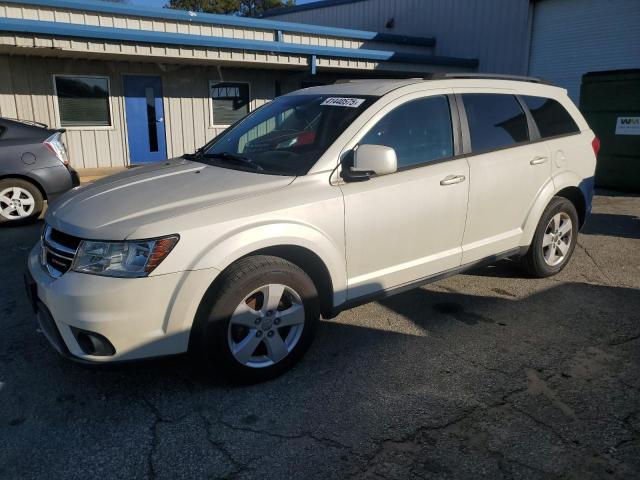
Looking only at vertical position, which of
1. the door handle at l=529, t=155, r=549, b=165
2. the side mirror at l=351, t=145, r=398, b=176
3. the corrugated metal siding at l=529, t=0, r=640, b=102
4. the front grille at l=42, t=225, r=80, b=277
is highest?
the corrugated metal siding at l=529, t=0, r=640, b=102

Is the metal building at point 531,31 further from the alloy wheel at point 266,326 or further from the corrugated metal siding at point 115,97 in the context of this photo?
the alloy wheel at point 266,326

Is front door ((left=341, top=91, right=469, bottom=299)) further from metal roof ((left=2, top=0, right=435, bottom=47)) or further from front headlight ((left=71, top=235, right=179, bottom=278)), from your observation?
metal roof ((left=2, top=0, right=435, bottom=47))

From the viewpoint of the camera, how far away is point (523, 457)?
2.53 m

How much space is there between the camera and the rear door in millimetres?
4059

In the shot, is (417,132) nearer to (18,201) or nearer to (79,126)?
(18,201)

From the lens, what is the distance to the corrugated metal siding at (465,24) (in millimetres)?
15422

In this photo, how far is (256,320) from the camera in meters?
3.07

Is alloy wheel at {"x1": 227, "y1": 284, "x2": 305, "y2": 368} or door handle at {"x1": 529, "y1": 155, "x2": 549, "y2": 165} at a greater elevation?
door handle at {"x1": 529, "y1": 155, "x2": 549, "y2": 165}

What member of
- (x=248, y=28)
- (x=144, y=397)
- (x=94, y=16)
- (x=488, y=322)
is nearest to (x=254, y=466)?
(x=144, y=397)

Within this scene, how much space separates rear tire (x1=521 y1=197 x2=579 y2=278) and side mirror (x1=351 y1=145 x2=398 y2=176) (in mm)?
2035

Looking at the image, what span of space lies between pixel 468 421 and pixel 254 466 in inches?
44.8

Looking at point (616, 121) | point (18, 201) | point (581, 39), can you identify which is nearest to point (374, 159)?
point (18, 201)

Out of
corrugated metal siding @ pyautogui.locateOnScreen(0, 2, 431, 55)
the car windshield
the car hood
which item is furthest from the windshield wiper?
corrugated metal siding @ pyautogui.locateOnScreen(0, 2, 431, 55)

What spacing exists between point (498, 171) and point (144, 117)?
1076 centimetres
